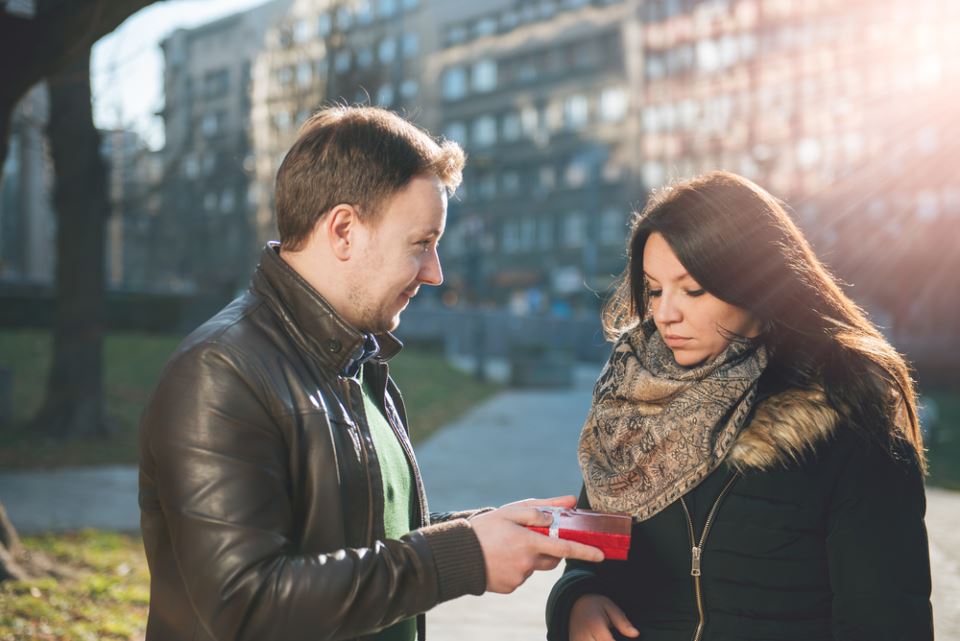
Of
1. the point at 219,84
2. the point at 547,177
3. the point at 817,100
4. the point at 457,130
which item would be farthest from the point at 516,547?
the point at 457,130

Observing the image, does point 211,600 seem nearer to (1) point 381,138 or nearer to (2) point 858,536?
(1) point 381,138

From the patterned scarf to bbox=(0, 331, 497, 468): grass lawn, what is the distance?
8988 millimetres

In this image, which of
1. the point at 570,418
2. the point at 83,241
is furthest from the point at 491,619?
the point at 570,418

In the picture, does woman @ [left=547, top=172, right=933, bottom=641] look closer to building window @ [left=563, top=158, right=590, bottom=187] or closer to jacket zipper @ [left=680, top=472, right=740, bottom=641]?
jacket zipper @ [left=680, top=472, right=740, bottom=641]

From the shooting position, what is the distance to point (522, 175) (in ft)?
199

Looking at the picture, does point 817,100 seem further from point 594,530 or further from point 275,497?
point 275,497

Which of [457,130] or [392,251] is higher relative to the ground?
[457,130]

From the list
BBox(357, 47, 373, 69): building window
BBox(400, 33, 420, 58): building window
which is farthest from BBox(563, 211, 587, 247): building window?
BBox(357, 47, 373, 69): building window

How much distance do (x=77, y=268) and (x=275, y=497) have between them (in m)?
10.5

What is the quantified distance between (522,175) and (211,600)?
59.8 meters

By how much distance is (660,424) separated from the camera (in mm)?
2484

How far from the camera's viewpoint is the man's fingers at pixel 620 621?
2.38 meters

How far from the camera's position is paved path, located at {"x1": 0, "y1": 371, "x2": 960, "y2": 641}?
545 centimetres

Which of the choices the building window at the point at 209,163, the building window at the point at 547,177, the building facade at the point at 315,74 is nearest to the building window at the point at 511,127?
the building window at the point at 547,177
